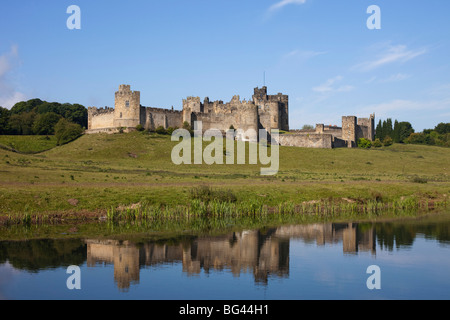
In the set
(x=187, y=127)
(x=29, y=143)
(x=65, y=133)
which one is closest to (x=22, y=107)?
(x=29, y=143)

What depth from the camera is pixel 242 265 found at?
23188 mm

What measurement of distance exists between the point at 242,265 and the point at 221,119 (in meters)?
69.1

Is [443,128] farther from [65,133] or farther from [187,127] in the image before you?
[65,133]

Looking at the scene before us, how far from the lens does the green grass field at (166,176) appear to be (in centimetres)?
3538

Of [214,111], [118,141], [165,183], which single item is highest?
[214,111]

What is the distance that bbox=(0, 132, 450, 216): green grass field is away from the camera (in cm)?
3538

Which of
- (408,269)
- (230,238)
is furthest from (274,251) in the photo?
(408,269)

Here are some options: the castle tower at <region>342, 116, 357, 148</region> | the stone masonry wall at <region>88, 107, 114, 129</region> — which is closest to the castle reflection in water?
the stone masonry wall at <region>88, 107, 114, 129</region>

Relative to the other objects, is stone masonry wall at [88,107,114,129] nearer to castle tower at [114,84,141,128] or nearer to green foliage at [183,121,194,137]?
castle tower at [114,84,141,128]

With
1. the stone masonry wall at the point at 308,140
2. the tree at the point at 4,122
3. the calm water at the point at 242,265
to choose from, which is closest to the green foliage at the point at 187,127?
the stone masonry wall at the point at 308,140

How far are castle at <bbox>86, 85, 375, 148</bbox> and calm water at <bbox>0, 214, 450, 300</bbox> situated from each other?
181 feet

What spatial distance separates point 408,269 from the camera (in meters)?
22.2
